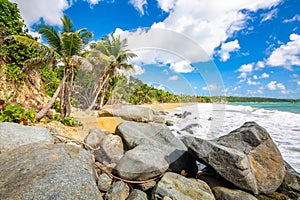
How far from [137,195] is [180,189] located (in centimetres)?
84

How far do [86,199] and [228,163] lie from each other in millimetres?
2764

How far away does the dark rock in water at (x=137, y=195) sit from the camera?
3091 mm

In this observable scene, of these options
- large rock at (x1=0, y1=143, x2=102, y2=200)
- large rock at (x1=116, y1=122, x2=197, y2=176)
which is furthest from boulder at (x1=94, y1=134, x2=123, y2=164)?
large rock at (x1=0, y1=143, x2=102, y2=200)

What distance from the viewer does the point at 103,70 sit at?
1684 centimetres

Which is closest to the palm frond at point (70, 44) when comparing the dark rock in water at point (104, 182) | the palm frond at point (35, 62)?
the palm frond at point (35, 62)

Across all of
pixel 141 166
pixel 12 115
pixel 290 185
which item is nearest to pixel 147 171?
pixel 141 166

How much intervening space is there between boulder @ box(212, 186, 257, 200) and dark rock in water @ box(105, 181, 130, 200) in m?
1.87

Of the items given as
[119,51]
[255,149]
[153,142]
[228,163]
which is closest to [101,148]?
[153,142]

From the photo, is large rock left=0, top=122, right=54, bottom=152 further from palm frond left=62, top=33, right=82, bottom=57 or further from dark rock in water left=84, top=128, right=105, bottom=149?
palm frond left=62, top=33, right=82, bottom=57

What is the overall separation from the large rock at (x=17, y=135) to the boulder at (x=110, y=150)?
1.50 m

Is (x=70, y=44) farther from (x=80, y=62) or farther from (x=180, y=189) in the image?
(x=180, y=189)

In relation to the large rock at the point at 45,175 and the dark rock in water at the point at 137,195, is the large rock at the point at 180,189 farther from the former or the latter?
the large rock at the point at 45,175

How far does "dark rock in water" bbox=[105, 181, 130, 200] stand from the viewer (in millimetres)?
A: 3154

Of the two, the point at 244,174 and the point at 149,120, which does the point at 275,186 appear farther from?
the point at 149,120
